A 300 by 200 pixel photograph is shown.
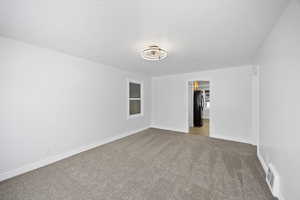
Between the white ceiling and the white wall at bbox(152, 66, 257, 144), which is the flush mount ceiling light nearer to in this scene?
the white ceiling

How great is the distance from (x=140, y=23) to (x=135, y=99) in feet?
10.9

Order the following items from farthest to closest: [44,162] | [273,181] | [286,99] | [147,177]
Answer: [44,162], [147,177], [273,181], [286,99]

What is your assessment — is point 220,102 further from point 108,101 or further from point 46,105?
point 46,105

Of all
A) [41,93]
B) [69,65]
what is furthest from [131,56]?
[41,93]

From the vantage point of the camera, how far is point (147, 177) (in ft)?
6.25

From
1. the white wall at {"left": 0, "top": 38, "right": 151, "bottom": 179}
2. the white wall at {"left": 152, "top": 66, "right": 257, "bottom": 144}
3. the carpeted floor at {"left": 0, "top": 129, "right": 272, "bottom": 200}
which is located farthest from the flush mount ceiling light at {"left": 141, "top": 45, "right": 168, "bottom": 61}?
the white wall at {"left": 152, "top": 66, "right": 257, "bottom": 144}

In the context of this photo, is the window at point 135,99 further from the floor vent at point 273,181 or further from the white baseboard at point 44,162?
the floor vent at point 273,181

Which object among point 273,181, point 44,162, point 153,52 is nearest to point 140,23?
point 153,52

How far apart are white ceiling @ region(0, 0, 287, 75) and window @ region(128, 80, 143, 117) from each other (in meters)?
2.28

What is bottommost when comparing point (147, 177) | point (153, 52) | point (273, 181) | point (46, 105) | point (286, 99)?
point (147, 177)

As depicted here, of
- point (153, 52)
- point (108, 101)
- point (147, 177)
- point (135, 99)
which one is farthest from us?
point (135, 99)

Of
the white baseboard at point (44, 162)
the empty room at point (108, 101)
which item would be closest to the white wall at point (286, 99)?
the empty room at point (108, 101)

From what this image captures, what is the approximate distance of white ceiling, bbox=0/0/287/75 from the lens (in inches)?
47.8

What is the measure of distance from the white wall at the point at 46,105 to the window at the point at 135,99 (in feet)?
3.21
